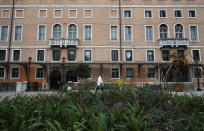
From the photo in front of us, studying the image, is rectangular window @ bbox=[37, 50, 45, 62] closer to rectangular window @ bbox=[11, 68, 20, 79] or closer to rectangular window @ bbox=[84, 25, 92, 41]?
rectangular window @ bbox=[11, 68, 20, 79]

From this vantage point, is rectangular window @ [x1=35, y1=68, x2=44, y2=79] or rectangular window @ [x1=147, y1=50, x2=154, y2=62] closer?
rectangular window @ [x1=35, y1=68, x2=44, y2=79]

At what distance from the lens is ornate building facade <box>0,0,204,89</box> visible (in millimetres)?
25281

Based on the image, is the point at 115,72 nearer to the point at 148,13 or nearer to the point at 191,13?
the point at 148,13

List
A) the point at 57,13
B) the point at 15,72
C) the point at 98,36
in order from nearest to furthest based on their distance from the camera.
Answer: the point at 15,72 < the point at 98,36 < the point at 57,13

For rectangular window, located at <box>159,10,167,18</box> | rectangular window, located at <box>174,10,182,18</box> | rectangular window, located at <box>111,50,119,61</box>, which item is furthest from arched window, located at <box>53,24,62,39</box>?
rectangular window, located at <box>174,10,182,18</box>

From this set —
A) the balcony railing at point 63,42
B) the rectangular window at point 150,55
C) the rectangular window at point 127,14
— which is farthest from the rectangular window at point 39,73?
the rectangular window at point 150,55

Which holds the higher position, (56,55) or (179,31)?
(179,31)

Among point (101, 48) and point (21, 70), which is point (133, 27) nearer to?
point (101, 48)

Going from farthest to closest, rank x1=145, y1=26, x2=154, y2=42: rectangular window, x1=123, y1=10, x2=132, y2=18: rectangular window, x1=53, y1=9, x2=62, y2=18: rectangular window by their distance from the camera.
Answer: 1. x1=123, y1=10, x2=132, y2=18: rectangular window
2. x1=53, y1=9, x2=62, y2=18: rectangular window
3. x1=145, y1=26, x2=154, y2=42: rectangular window

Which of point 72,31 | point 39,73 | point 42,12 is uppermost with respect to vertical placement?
point 42,12

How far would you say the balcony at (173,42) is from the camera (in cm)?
2536

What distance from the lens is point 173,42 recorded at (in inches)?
1005

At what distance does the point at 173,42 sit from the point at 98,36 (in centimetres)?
1279

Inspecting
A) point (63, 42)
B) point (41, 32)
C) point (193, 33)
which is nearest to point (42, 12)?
point (41, 32)
